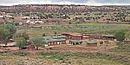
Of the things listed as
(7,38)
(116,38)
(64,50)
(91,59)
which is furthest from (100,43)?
(7,38)

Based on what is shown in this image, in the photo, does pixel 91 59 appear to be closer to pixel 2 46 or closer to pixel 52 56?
pixel 52 56

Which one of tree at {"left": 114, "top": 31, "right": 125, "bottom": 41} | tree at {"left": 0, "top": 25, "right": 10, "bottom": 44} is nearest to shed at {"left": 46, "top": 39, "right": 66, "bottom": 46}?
tree at {"left": 0, "top": 25, "right": 10, "bottom": 44}

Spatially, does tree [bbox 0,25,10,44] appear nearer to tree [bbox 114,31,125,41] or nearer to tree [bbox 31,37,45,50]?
tree [bbox 31,37,45,50]

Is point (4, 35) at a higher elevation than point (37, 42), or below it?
higher

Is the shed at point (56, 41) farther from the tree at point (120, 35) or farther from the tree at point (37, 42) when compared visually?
the tree at point (120, 35)

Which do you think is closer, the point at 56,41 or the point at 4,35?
the point at 4,35

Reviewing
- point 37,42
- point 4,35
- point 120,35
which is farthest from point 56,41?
point 120,35

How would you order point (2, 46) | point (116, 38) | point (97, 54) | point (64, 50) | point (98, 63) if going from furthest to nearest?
point (116, 38) < point (2, 46) < point (64, 50) < point (97, 54) < point (98, 63)

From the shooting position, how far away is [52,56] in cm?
5553

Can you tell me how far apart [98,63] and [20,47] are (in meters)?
20.0

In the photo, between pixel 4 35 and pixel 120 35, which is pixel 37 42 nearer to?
pixel 4 35

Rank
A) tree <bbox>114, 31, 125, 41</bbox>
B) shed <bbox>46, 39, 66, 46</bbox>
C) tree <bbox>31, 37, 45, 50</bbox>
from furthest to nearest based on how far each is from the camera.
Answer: tree <bbox>114, 31, 125, 41</bbox> < shed <bbox>46, 39, 66, 46</bbox> < tree <bbox>31, 37, 45, 50</bbox>

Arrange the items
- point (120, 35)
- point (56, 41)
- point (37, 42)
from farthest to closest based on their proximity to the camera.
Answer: point (56, 41) < point (120, 35) < point (37, 42)

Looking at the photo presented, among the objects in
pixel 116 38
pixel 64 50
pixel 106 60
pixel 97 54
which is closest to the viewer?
pixel 106 60
